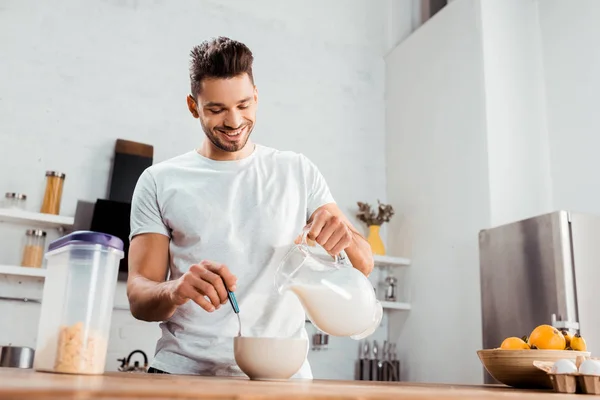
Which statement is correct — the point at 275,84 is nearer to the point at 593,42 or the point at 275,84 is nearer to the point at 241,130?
the point at 593,42

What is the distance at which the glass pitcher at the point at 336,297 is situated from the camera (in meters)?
1.11

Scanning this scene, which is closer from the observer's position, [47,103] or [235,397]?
[235,397]

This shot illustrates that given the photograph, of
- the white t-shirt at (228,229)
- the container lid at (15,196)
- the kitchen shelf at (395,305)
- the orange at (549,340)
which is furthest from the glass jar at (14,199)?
the orange at (549,340)

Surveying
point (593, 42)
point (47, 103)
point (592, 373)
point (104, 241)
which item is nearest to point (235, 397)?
point (104, 241)

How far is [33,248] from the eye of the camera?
303cm

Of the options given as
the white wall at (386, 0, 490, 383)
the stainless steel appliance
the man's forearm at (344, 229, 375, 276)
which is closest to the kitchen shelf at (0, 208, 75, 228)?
the man's forearm at (344, 229, 375, 276)

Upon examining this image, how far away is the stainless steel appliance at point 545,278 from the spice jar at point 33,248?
2334 millimetres

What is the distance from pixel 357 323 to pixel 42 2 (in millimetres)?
3151

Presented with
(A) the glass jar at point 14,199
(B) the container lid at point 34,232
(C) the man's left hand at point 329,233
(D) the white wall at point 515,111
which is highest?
(D) the white wall at point 515,111

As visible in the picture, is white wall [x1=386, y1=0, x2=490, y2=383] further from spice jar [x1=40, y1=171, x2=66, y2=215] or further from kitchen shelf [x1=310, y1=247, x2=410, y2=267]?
spice jar [x1=40, y1=171, x2=66, y2=215]

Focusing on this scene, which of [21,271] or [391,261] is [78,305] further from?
[391,261]

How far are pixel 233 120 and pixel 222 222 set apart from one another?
11.1 inches

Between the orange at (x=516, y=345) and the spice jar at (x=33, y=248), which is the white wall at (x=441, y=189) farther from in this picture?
the spice jar at (x=33, y=248)

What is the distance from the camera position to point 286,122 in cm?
398
